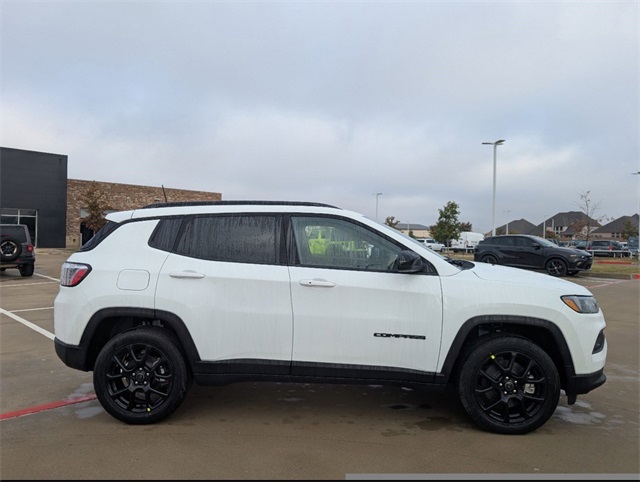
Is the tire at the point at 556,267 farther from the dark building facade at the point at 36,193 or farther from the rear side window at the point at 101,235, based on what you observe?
the dark building facade at the point at 36,193

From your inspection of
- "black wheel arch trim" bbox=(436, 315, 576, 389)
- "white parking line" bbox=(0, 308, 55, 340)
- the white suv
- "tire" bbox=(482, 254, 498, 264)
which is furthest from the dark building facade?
"black wheel arch trim" bbox=(436, 315, 576, 389)

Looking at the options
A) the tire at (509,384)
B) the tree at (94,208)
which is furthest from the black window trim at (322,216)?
the tree at (94,208)

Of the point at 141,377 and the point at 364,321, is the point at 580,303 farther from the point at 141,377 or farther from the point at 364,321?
the point at 141,377

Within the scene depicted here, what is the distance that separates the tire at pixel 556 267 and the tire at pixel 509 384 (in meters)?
14.6

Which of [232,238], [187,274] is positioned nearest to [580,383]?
[232,238]

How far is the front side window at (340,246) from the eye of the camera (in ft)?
12.2

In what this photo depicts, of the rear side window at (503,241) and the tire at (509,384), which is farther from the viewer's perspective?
the rear side window at (503,241)

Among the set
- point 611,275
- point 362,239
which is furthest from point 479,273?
point 611,275

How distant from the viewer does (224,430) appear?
3.59 meters

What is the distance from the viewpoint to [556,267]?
16.5m

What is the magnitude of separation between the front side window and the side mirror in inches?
4.6

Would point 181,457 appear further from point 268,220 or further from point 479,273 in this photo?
point 479,273

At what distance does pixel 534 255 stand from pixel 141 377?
16.2 m

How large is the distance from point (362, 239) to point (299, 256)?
0.55m
